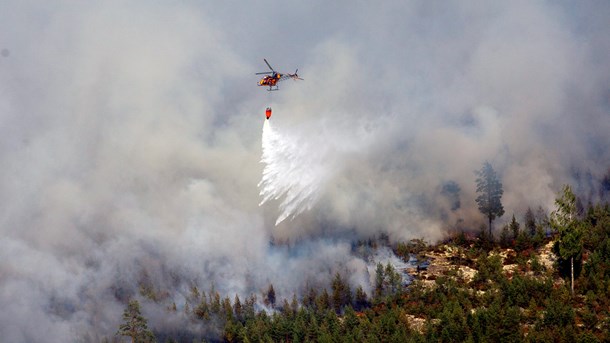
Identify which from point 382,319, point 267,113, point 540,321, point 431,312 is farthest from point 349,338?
point 267,113

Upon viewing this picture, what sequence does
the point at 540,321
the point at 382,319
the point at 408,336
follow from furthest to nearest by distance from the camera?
the point at 382,319
the point at 408,336
the point at 540,321

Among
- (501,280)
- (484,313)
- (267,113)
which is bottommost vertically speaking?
(484,313)

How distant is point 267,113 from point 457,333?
73676mm

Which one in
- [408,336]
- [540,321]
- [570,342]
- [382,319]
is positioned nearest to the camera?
[570,342]

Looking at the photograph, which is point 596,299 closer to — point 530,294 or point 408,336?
point 530,294

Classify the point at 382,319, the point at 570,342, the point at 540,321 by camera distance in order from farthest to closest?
the point at 382,319 → the point at 540,321 → the point at 570,342

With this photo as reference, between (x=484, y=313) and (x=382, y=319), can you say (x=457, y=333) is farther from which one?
(x=382, y=319)

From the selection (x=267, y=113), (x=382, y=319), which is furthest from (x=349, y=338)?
(x=267, y=113)

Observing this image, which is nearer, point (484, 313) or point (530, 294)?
point (484, 313)

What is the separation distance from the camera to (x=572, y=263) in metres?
191

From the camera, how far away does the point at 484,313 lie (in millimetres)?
167750

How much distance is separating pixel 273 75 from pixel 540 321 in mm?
92132

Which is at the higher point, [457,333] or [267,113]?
[267,113]

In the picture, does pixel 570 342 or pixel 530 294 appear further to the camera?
pixel 530 294
